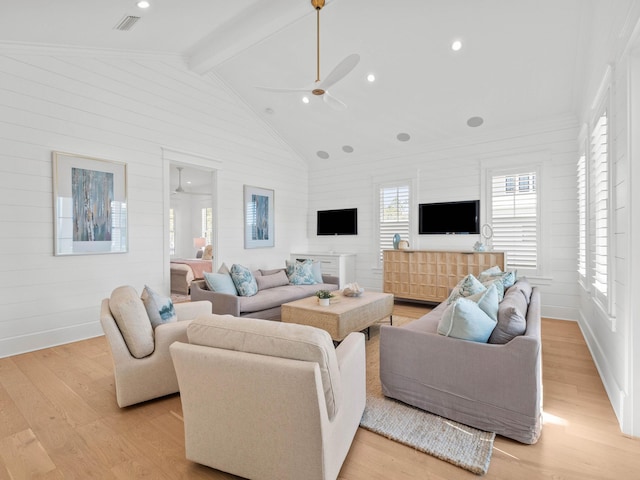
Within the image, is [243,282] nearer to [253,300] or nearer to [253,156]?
[253,300]

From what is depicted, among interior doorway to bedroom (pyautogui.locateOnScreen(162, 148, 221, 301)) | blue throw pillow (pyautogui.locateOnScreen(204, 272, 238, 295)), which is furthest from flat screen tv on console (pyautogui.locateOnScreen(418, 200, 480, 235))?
interior doorway to bedroom (pyautogui.locateOnScreen(162, 148, 221, 301))

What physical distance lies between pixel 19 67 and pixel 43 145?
852 millimetres

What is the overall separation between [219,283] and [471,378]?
3.33 metres

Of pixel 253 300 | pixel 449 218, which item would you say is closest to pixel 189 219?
pixel 253 300

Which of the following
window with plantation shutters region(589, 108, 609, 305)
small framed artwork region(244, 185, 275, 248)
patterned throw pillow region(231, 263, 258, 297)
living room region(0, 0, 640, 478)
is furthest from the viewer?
small framed artwork region(244, 185, 275, 248)

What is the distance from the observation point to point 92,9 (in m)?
3.40

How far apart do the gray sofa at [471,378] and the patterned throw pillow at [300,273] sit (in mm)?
3151

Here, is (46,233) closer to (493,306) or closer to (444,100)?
(493,306)

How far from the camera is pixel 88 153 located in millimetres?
4363

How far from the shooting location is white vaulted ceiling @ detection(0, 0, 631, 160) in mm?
3674

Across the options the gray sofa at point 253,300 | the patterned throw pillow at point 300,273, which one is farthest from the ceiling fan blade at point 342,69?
the patterned throw pillow at point 300,273

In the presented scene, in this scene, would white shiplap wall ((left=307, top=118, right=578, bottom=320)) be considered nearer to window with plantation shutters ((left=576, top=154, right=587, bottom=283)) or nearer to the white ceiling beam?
window with plantation shutters ((left=576, top=154, right=587, bottom=283))

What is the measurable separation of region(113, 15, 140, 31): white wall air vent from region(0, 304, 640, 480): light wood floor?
376 cm

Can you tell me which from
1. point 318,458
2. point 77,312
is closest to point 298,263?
point 77,312
